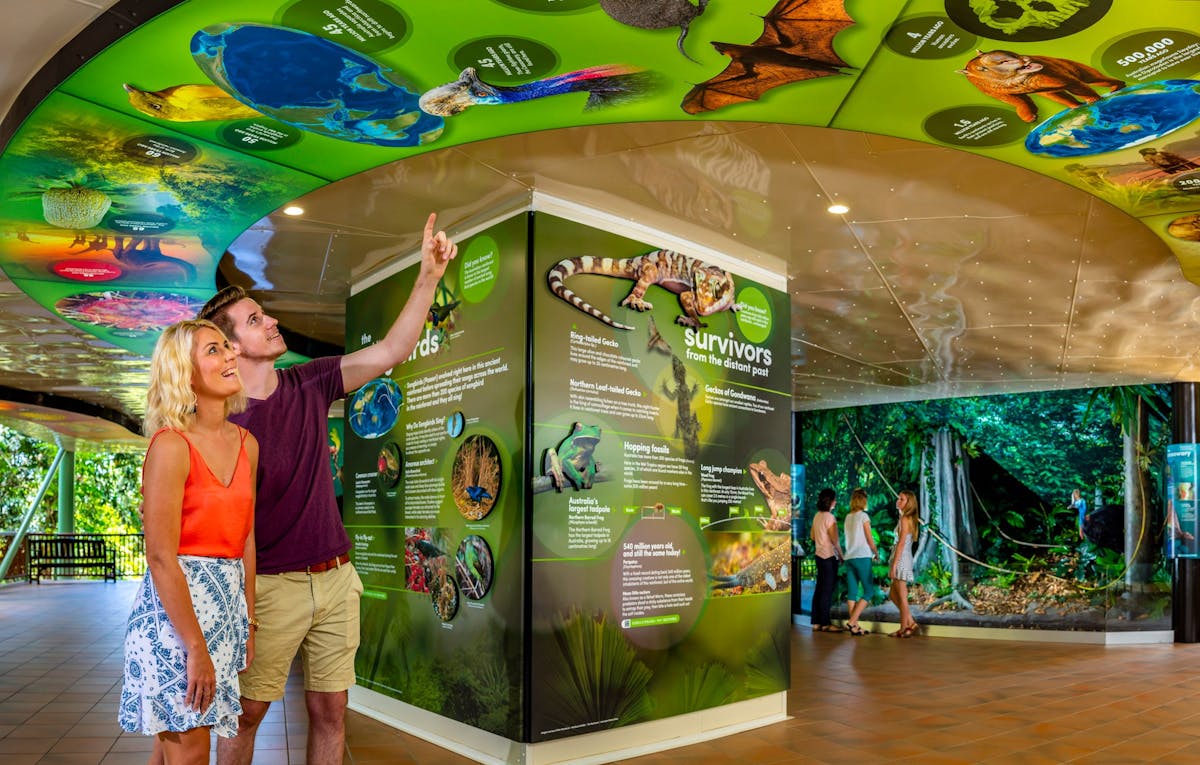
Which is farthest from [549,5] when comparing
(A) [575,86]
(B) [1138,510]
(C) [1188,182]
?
(B) [1138,510]

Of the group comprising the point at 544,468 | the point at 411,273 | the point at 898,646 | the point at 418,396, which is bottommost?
the point at 898,646

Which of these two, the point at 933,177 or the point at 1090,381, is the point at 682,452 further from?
the point at 1090,381

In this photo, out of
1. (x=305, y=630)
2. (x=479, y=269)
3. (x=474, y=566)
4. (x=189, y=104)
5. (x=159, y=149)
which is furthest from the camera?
(x=479, y=269)

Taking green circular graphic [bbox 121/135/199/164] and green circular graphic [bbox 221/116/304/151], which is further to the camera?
green circular graphic [bbox 121/135/199/164]

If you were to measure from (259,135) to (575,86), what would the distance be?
4.61ft

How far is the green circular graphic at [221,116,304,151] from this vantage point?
390 cm

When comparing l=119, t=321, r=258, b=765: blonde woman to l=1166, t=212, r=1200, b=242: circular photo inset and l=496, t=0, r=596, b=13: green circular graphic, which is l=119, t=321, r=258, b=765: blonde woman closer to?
l=496, t=0, r=596, b=13: green circular graphic

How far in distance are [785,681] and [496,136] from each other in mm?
3692

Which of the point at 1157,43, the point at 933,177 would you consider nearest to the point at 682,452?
the point at 933,177

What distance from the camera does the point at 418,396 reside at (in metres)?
5.58

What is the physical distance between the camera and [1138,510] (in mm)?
10742

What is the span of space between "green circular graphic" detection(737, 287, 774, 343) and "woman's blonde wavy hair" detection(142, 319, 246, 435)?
3994mm

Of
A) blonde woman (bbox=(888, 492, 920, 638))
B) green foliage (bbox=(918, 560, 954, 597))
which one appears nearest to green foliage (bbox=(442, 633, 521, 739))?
blonde woman (bbox=(888, 492, 920, 638))

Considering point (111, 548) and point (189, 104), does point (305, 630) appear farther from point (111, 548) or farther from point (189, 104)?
point (111, 548)
